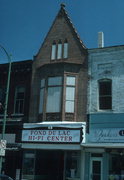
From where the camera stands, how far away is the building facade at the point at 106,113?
20.6 m

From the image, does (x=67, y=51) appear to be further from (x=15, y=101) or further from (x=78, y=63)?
(x=15, y=101)

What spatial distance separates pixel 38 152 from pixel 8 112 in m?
4.25

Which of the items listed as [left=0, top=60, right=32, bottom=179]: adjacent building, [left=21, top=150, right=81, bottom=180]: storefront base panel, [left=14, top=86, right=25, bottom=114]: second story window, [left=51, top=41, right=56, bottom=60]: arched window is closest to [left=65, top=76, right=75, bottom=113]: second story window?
[left=51, top=41, right=56, bottom=60]: arched window

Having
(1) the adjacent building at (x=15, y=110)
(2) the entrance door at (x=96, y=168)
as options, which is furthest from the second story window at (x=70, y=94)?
(2) the entrance door at (x=96, y=168)

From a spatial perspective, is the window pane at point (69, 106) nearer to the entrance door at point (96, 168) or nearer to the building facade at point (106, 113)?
the building facade at point (106, 113)

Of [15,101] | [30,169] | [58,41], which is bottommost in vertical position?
[30,169]

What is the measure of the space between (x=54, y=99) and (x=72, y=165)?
4.98 m

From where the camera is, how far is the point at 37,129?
22.3 meters

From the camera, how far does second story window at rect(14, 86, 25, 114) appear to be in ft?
81.1

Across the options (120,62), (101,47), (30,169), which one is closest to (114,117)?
(120,62)

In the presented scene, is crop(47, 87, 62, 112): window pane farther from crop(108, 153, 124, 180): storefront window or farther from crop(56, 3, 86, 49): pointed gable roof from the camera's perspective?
crop(108, 153, 124, 180): storefront window

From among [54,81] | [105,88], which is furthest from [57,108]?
[105,88]

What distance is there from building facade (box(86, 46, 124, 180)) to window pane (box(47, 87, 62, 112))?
7.42 feet

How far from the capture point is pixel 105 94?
2205 cm
